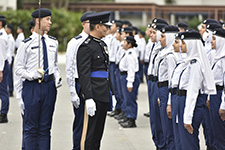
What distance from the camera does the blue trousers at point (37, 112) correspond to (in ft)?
21.9

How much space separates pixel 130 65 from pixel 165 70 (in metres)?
3.11

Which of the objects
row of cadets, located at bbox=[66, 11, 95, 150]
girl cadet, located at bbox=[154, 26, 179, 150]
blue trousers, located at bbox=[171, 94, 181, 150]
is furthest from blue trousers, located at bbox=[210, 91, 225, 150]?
row of cadets, located at bbox=[66, 11, 95, 150]

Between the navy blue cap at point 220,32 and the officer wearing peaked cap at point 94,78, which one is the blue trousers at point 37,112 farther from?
the navy blue cap at point 220,32

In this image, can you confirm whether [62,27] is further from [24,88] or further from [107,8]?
[24,88]

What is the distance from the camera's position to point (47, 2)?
172 ft

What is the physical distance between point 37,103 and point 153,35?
2715mm

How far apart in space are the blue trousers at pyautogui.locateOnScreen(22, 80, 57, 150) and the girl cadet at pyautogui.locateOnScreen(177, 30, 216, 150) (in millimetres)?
1799

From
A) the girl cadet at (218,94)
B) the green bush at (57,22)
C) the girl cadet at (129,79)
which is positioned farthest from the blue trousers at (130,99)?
the green bush at (57,22)

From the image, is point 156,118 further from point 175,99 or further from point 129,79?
point 129,79

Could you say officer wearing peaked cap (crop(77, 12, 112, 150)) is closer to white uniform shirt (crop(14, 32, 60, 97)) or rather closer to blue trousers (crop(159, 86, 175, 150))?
white uniform shirt (crop(14, 32, 60, 97))

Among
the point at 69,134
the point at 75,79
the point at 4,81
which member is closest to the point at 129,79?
the point at 69,134

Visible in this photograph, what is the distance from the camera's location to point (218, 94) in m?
7.80

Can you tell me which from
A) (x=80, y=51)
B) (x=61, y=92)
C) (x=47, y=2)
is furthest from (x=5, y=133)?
(x=47, y=2)

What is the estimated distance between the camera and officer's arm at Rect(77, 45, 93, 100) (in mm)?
5914
